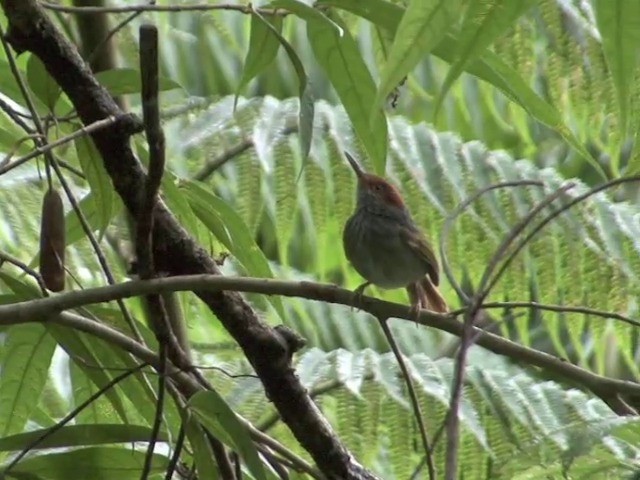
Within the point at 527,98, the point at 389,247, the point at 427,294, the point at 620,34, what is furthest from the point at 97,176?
the point at 427,294

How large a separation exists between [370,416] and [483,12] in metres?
1.06

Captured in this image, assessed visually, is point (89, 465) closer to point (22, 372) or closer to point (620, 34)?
point (22, 372)

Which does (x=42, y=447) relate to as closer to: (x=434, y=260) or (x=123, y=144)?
(x=123, y=144)

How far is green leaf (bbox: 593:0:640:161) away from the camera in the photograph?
704 mm

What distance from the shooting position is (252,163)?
2.00 metres

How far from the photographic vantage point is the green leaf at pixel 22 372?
115 centimetres

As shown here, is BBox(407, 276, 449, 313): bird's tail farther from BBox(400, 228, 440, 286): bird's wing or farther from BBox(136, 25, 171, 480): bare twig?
BBox(136, 25, 171, 480): bare twig

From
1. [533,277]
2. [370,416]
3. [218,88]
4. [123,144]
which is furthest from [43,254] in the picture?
[218,88]

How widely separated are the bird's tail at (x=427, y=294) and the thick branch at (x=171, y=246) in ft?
2.54

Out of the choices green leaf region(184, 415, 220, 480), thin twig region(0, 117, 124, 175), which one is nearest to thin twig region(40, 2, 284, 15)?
thin twig region(0, 117, 124, 175)

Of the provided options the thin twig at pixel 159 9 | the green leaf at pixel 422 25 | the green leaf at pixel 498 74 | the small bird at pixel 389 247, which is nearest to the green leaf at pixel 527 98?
→ the green leaf at pixel 498 74

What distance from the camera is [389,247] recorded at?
1904 mm

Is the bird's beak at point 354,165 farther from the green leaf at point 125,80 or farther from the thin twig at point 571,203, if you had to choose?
the thin twig at point 571,203

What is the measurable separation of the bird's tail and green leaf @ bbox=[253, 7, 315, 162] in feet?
3.10
